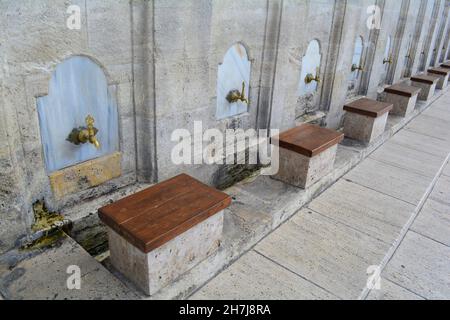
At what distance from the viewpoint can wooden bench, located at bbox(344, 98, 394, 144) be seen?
583 cm

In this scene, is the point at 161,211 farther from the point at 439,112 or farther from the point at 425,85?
the point at 425,85

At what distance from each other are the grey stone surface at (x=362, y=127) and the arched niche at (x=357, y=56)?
154cm

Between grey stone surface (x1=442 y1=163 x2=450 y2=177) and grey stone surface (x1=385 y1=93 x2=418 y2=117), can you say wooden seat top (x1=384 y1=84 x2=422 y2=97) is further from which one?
grey stone surface (x1=442 y1=163 x2=450 y2=177)

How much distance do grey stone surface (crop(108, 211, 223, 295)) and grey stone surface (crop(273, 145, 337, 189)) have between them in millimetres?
1578

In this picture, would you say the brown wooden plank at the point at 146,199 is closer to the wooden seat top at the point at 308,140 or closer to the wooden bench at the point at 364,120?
the wooden seat top at the point at 308,140

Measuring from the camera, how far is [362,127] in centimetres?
593

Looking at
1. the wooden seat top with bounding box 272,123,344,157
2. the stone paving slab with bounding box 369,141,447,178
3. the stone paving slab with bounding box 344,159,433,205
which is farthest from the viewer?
the stone paving slab with bounding box 369,141,447,178

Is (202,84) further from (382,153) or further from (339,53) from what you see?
(382,153)

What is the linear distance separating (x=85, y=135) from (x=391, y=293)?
9.53 feet

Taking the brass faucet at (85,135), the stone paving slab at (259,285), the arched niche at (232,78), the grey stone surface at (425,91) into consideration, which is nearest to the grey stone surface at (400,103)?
the grey stone surface at (425,91)

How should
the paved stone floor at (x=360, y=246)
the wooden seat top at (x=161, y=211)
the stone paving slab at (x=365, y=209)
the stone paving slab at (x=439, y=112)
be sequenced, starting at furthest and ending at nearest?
1. the stone paving slab at (x=439, y=112)
2. the stone paving slab at (x=365, y=209)
3. the paved stone floor at (x=360, y=246)
4. the wooden seat top at (x=161, y=211)

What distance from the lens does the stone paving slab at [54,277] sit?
2.59m

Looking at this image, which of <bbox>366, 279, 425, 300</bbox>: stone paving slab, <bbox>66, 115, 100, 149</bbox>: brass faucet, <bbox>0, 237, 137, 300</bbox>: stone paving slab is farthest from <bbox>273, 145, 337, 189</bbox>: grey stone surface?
<bbox>0, 237, 137, 300</bbox>: stone paving slab

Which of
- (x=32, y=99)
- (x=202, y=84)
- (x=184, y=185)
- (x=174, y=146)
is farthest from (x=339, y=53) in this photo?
(x=32, y=99)
